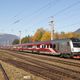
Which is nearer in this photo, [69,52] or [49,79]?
[49,79]

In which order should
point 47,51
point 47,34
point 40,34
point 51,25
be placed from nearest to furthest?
point 47,51 → point 51,25 → point 47,34 → point 40,34

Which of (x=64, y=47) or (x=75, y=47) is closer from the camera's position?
(x=75, y=47)

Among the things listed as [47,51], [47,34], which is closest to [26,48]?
[47,51]

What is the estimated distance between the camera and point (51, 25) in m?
65.2

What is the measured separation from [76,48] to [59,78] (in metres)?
19.3

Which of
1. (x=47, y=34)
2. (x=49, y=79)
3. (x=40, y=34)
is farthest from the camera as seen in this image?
(x=40, y=34)

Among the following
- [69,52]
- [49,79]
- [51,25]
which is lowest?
[49,79]

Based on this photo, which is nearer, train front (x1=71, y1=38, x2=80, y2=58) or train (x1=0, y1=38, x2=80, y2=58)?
train front (x1=71, y1=38, x2=80, y2=58)

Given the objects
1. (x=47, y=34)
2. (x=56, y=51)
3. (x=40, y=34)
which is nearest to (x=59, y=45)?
(x=56, y=51)

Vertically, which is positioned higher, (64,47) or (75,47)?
(64,47)

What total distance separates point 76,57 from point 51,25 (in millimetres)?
31509

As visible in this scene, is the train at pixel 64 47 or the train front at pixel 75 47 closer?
the train front at pixel 75 47

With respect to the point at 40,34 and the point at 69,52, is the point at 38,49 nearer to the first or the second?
the point at 69,52

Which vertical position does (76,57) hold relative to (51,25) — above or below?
below
